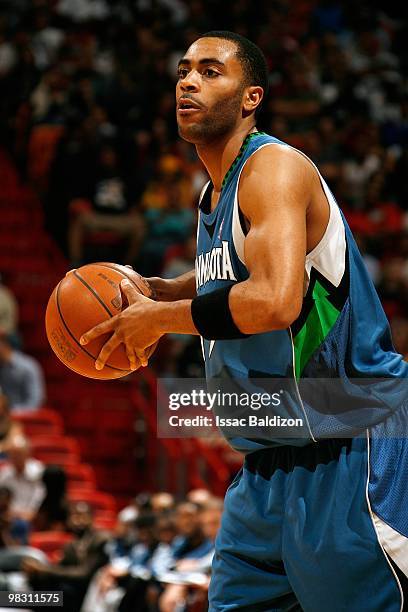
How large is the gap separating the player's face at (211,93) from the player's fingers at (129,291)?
18.1 inches

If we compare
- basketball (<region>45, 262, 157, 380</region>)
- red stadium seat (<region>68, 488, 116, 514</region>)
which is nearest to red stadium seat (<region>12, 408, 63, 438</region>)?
red stadium seat (<region>68, 488, 116, 514</region>)

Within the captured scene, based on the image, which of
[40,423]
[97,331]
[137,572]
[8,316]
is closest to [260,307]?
[97,331]

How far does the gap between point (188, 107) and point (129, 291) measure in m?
0.55

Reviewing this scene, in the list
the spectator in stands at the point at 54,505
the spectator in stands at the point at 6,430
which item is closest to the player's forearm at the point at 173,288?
the spectator in stands at the point at 54,505

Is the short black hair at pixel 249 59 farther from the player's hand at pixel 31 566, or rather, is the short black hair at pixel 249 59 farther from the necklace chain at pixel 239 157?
the player's hand at pixel 31 566

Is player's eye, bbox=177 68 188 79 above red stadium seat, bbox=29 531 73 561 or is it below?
above

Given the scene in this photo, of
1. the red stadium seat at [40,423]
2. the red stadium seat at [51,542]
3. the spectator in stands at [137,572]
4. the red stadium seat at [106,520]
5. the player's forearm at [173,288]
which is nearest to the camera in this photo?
the player's forearm at [173,288]

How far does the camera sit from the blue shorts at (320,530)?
2.90 m

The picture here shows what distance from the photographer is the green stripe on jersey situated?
9.84 feet

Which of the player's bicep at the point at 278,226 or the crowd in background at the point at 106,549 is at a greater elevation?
the player's bicep at the point at 278,226

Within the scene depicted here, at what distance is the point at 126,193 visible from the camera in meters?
12.1

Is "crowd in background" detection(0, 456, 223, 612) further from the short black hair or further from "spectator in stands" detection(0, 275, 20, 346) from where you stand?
the short black hair

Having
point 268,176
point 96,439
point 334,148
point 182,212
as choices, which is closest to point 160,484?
point 96,439

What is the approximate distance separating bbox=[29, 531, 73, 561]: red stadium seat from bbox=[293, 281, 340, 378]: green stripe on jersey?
591 cm
